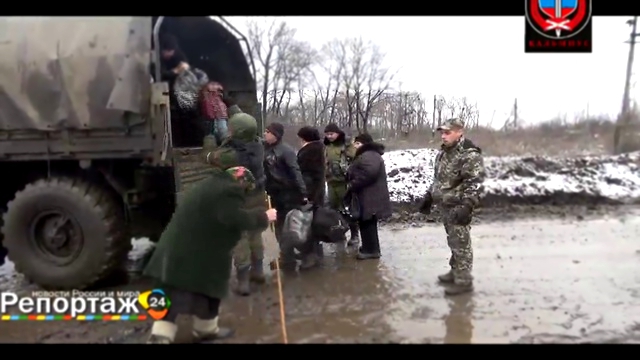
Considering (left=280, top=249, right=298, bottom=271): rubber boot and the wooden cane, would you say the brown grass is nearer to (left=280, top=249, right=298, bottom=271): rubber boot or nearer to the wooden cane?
the wooden cane

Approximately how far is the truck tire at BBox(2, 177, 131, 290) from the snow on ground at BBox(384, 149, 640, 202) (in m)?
1.91

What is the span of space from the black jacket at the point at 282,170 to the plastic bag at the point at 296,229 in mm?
148

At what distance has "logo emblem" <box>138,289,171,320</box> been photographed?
3113 millimetres

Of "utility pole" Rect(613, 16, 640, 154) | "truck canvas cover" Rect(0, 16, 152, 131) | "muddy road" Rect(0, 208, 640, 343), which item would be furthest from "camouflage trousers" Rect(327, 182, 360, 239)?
"utility pole" Rect(613, 16, 640, 154)

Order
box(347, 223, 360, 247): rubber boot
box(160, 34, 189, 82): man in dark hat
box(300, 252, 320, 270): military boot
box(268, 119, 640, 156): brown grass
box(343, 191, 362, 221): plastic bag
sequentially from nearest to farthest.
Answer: box(160, 34, 189, 82): man in dark hat → box(268, 119, 640, 156): brown grass → box(300, 252, 320, 270): military boot → box(343, 191, 362, 221): plastic bag → box(347, 223, 360, 247): rubber boot

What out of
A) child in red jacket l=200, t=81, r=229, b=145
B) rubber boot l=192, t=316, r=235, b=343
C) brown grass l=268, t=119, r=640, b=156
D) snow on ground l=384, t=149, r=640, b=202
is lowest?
rubber boot l=192, t=316, r=235, b=343

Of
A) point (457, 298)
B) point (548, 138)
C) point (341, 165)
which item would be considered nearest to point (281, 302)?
point (457, 298)

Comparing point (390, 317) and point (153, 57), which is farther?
point (390, 317)

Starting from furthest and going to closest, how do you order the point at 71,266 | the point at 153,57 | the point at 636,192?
1. the point at 636,192
2. the point at 71,266
3. the point at 153,57

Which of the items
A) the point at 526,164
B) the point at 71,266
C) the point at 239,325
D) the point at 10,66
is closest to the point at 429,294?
the point at 526,164

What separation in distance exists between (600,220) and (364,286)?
2319mm

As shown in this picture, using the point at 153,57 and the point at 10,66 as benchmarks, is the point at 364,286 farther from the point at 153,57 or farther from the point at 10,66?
the point at 10,66

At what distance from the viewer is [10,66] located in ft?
9.98

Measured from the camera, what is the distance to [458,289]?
149 inches
